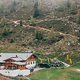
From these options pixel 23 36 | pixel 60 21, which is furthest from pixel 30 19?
pixel 23 36

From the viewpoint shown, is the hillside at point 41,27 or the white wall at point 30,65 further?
the hillside at point 41,27

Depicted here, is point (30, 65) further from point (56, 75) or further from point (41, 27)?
point (41, 27)

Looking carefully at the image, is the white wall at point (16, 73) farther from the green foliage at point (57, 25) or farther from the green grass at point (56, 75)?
the green foliage at point (57, 25)

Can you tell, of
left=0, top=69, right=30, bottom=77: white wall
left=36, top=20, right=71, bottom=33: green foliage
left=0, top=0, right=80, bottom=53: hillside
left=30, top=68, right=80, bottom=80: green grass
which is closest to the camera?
left=30, top=68, right=80, bottom=80: green grass

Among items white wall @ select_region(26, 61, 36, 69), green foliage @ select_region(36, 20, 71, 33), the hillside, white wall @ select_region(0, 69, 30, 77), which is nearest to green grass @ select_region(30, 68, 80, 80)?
white wall @ select_region(0, 69, 30, 77)

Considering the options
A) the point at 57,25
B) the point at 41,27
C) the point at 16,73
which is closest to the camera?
the point at 16,73

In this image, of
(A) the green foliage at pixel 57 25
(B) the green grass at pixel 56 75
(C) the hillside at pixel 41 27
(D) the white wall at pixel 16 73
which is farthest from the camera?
(A) the green foliage at pixel 57 25

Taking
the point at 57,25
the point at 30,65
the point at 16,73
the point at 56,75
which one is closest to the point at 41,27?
the point at 57,25

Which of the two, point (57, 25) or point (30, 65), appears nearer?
point (30, 65)

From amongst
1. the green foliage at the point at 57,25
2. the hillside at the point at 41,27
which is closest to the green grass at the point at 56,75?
the hillside at the point at 41,27

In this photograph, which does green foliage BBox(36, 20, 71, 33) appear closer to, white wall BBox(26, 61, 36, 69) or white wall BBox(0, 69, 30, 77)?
white wall BBox(26, 61, 36, 69)
